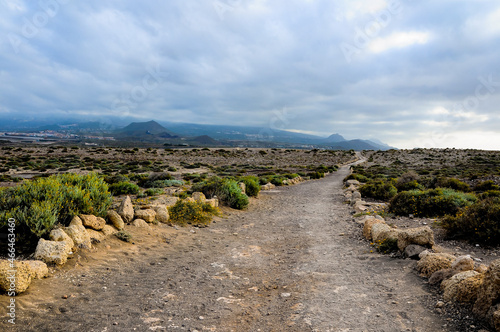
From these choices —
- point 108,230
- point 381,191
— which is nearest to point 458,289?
point 108,230

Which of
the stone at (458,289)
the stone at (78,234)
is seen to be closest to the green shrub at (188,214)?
the stone at (78,234)

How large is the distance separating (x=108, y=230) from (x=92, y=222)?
0.50 m

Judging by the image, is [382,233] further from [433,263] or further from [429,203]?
[429,203]

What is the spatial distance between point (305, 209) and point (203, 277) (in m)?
9.08

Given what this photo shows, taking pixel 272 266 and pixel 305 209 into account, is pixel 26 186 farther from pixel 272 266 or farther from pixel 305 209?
pixel 305 209

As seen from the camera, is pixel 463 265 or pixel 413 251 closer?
pixel 463 265

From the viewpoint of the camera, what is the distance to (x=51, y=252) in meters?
5.03

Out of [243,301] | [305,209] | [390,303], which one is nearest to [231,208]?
[305,209]

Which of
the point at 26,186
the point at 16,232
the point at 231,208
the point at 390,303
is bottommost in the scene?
the point at 231,208

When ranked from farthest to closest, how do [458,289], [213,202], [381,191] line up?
Result: [381,191]
[213,202]
[458,289]

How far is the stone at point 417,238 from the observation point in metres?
6.28

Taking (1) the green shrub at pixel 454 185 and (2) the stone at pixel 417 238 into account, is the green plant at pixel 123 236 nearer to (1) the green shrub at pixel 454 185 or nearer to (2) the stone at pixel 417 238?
(2) the stone at pixel 417 238

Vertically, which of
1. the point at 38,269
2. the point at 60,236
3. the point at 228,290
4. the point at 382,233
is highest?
the point at 60,236

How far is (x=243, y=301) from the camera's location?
15.4 feet
